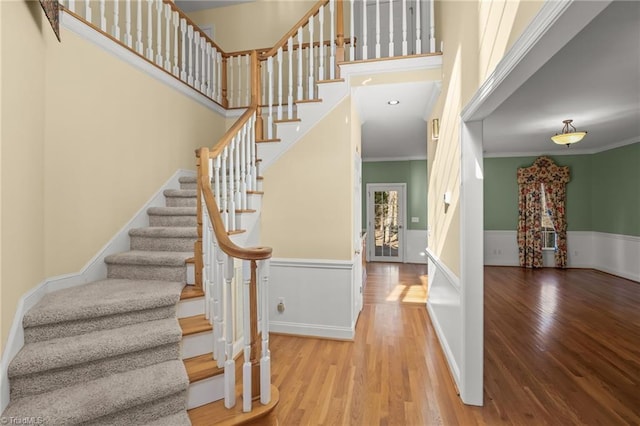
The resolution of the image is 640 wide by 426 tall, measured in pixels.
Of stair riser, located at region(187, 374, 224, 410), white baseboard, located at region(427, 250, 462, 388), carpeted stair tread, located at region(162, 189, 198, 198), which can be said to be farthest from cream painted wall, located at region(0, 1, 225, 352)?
white baseboard, located at region(427, 250, 462, 388)

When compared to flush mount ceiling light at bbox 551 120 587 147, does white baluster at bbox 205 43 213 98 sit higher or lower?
higher

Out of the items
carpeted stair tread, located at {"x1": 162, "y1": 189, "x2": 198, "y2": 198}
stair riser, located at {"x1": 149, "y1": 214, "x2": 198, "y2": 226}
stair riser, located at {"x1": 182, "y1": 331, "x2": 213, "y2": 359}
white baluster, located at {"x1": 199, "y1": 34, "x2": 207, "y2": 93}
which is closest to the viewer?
stair riser, located at {"x1": 182, "y1": 331, "x2": 213, "y2": 359}

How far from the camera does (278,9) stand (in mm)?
5230

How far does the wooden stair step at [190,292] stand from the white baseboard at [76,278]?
2.84ft

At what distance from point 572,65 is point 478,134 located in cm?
121

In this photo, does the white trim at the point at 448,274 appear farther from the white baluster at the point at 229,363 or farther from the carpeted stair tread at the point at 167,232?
the carpeted stair tread at the point at 167,232

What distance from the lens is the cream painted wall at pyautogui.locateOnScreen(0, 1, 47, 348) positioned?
1594 millimetres

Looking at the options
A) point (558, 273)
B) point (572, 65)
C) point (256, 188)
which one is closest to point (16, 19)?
point (256, 188)

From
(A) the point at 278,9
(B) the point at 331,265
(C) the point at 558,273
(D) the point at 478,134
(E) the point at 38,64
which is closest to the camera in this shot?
(E) the point at 38,64

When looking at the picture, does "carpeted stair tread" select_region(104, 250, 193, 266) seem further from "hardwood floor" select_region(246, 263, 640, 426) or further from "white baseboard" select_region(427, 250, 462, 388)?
"white baseboard" select_region(427, 250, 462, 388)

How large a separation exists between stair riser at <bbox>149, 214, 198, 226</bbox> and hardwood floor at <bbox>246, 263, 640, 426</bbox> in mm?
1585

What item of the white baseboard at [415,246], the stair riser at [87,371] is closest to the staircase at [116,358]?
the stair riser at [87,371]

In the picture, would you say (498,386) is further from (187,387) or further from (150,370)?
(150,370)

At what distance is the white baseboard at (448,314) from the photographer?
242cm
